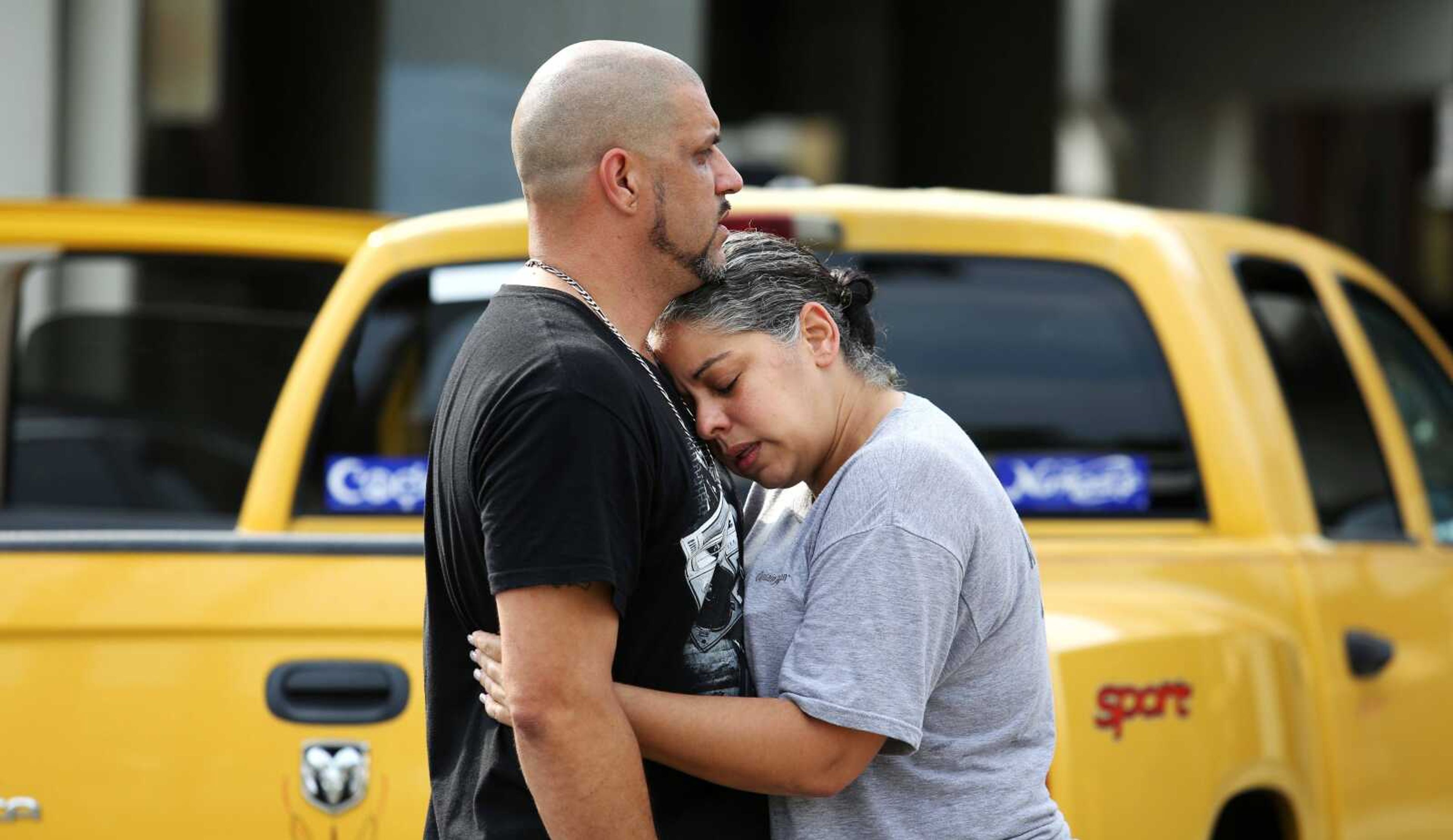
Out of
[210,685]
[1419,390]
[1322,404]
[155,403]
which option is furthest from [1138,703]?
[155,403]

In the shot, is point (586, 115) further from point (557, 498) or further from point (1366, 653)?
point (1366, 653)

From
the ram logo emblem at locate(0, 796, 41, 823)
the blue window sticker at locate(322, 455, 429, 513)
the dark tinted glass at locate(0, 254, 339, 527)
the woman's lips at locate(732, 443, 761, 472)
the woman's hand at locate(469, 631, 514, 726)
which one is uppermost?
the dark tinted glass at locate(0, 254, 339, 527)

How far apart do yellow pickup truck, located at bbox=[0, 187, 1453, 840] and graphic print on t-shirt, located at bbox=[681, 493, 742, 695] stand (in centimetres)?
66

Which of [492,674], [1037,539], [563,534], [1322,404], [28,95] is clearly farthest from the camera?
[28,95]

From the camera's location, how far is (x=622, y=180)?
2309 mm

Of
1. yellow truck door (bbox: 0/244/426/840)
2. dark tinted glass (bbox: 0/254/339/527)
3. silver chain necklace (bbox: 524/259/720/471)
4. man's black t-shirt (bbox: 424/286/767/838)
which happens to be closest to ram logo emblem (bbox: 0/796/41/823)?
yellow truck door (bbox: 0/244/426/840)

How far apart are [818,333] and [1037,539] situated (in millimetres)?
1228

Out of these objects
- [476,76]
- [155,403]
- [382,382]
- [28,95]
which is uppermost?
[476,76]

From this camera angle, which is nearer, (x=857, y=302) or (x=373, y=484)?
(x=857, y=302)

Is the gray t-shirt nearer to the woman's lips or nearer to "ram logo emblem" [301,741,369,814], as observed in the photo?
the woman's lips

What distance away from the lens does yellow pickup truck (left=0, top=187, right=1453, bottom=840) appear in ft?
9.64

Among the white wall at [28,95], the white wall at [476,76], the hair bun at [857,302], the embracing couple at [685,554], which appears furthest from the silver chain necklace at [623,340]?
the white wall at [476,76]

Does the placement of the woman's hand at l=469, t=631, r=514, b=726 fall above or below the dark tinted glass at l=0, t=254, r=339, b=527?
below

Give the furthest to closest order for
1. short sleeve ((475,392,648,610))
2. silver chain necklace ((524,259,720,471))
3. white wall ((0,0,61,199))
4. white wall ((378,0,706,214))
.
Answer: white wall ((378,0,706,214)) < white wall ((0,0,61,199)) < silver chain necklace ((524,259,720,471)) < short sleeve ((475,392,648,610))
